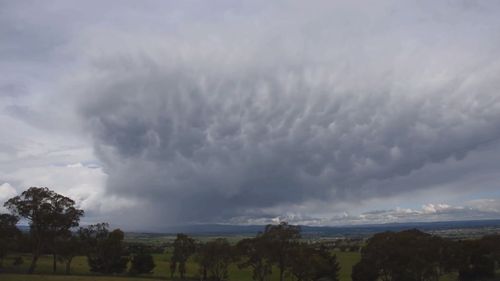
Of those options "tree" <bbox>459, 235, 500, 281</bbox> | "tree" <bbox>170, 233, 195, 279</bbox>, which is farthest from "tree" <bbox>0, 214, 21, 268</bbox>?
"tree" <bbox>459, 235, 500, 281</bbox>

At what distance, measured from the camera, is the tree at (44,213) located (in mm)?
97562

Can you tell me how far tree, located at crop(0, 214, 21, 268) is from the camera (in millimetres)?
101475

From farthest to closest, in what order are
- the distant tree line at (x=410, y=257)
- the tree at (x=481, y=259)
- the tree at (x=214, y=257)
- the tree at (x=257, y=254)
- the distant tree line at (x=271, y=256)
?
the tree at (x=481, y=259) → the tree at (x=214, y=257) → the tree at (x=257, y=254) → the distant tree line at (x=271, y=256) → the distant tree line at (x=410, y=257)

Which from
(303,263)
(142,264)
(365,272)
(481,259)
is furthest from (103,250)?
(481,259)

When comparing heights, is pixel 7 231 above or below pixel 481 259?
above

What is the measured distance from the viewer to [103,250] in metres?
112

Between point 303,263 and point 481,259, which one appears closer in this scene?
point 303,263

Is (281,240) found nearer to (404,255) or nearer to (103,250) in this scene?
(404,255)

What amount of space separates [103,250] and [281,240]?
4210 cm

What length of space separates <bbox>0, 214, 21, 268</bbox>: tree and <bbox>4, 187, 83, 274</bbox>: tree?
4.90m

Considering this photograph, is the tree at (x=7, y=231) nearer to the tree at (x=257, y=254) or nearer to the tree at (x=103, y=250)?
the tree at (x=103, y=250)

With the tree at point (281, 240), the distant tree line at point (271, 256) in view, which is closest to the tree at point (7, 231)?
the distant tree line at point (271, 256)

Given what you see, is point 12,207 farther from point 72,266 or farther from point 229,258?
point 229,258

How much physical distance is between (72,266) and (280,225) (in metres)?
53.2
